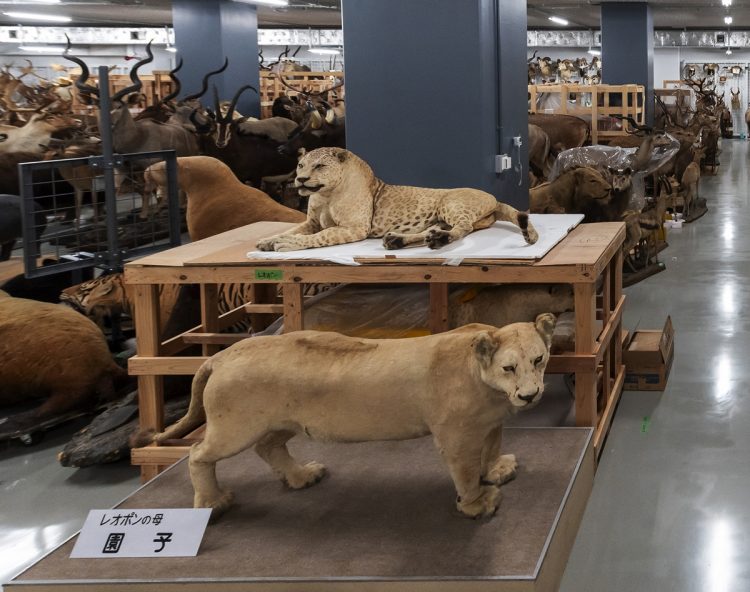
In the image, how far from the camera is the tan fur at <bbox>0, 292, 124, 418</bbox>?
15.3 feet

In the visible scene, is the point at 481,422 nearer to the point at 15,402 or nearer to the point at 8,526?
the point at 8,526

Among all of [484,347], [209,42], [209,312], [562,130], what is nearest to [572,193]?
[209,312]

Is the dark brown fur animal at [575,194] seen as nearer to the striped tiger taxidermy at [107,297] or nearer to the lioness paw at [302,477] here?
the striped tiger taxidermy at [107,297]

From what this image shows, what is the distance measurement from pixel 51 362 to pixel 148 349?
100cm

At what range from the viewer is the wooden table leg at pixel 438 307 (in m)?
3.97

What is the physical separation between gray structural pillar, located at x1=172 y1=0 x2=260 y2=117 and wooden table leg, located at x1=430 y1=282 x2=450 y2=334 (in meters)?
9.95

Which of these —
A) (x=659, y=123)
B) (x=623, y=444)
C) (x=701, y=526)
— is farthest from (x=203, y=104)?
(x=701, y=526)

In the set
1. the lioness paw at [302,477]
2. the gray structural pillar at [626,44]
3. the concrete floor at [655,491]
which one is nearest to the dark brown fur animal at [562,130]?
the gray structural pillar at [626,44]


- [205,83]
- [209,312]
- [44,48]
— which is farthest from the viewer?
[44,48]

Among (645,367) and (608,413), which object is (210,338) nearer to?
(608,413)

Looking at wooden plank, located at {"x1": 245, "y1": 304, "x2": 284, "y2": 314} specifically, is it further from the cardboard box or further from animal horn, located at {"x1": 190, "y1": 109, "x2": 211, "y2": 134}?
animal horn, located at {"x1": 190, "y1": 109, "x2": 211, "y2": 134}

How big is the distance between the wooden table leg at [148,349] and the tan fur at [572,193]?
4.19 metres

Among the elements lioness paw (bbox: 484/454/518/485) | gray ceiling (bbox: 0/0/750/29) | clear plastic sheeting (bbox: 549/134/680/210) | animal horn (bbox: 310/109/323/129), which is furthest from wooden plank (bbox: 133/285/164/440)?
gray ceiling (bbox: 0/0/750/29)

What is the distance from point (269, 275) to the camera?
380 cm
